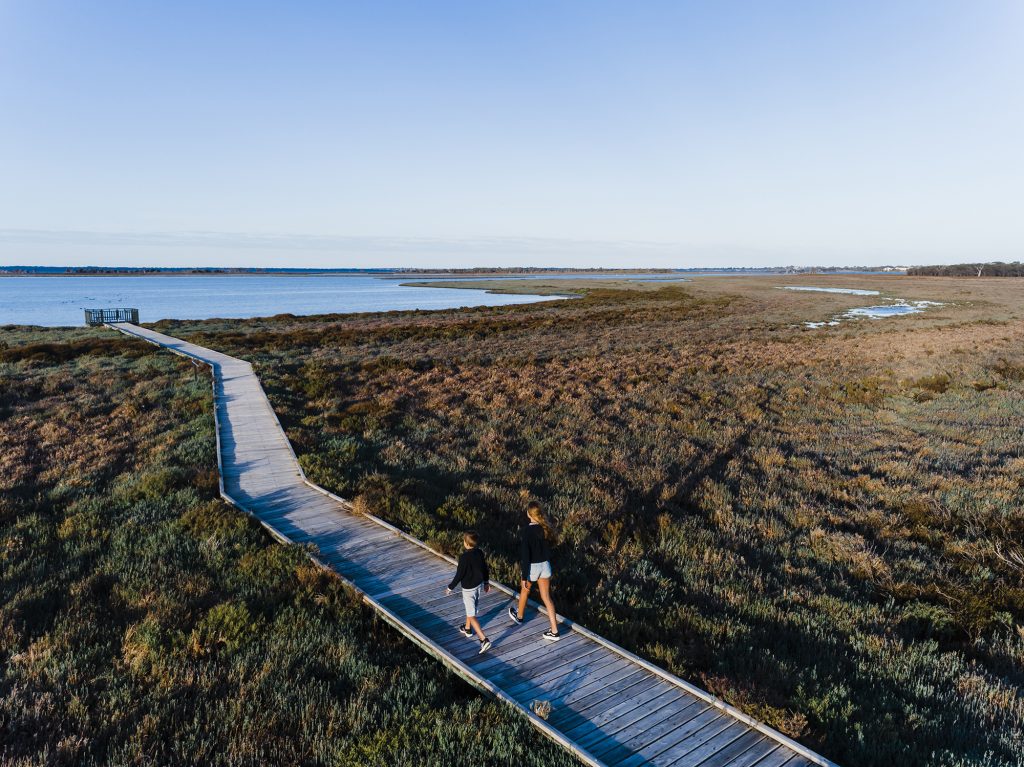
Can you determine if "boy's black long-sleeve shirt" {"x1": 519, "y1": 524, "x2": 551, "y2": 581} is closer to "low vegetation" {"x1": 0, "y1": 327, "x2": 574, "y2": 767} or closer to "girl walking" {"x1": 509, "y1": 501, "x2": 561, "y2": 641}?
"girl walking" {"x1": 509, "y1": 501, "x2": 561, "y2": 641}

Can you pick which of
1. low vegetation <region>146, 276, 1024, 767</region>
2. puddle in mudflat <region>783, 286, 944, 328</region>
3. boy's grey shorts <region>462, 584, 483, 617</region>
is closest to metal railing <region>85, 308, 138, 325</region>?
low vegetation <region>146, 276, 1024, 767</region>

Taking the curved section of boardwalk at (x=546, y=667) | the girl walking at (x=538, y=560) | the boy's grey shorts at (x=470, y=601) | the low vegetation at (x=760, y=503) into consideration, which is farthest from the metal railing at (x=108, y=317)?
the girl walking at (x=538, y=560)

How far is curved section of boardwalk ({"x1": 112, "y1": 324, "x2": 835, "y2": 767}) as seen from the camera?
16.7 ft

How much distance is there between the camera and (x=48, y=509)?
10656 millimetres

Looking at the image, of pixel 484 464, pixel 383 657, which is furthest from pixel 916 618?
pixel 484 464

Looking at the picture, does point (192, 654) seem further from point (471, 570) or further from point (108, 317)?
point (108, 317)

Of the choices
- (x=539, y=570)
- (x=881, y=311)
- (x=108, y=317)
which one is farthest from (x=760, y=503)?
(x=881, y=311)

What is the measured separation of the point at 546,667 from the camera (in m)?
6.23

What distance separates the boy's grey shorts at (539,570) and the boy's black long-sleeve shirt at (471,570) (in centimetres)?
59

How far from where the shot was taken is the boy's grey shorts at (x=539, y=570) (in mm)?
6816

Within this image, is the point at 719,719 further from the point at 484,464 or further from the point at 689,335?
the point at 689,335

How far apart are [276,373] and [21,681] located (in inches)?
811

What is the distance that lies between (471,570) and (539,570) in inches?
34.5

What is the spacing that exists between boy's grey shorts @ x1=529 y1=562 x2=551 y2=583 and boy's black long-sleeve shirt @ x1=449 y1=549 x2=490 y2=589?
1.93 feet
